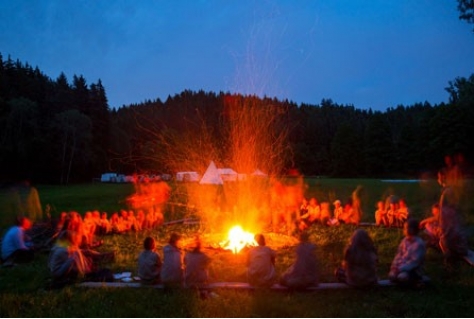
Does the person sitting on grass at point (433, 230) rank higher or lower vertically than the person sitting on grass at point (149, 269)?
higher

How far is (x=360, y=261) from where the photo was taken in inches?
321

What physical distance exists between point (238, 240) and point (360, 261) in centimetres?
550

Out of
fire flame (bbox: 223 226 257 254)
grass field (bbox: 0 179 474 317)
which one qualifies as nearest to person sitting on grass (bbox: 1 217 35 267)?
grass field (bbox: 0 179 474 317)

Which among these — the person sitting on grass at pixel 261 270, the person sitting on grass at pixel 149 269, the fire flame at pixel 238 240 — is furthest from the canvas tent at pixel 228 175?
the person sitting on grass at pixel 261 270

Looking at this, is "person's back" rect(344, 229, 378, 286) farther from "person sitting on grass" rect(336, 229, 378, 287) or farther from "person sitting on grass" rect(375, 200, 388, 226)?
"person sitting on grass" rect(375, 200, 388, 226)

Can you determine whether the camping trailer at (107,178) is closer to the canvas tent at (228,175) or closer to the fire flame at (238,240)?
the canvas tent at (228,175)

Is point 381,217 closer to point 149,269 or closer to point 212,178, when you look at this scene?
point 149,269

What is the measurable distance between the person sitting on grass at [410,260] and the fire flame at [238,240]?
16.1 feet

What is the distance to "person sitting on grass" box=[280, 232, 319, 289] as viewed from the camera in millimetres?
7984

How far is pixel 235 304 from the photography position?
717 centimetres

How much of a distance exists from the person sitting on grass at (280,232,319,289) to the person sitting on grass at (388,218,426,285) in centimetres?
156

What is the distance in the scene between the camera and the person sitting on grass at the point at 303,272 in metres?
7.98

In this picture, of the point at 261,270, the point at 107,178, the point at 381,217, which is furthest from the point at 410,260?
the point at 107,178

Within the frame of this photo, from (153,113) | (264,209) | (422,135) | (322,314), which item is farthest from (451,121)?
(153,113)
